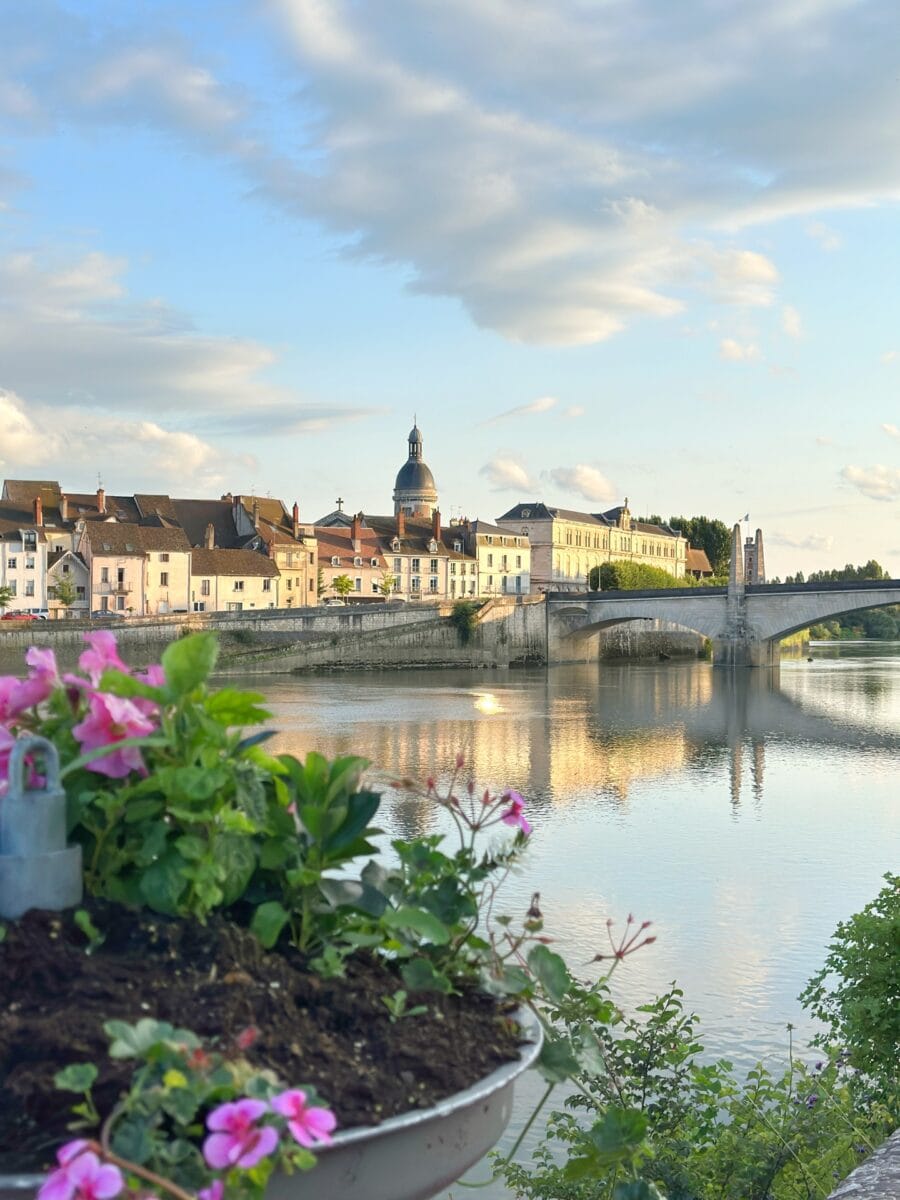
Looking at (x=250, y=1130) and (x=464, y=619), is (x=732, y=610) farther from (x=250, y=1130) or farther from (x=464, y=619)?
(x=250, y=1130)

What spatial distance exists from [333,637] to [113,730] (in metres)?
49.5

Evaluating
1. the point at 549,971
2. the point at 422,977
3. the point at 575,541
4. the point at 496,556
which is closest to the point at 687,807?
the point at 549,971

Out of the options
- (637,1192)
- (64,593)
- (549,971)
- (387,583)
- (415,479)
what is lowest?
(637,1192)

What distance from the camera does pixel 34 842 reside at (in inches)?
56.2

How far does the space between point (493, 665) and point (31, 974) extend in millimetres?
53848

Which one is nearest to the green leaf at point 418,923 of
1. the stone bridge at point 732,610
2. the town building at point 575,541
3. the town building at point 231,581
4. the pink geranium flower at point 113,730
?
the pink geranium flower at point 113,730

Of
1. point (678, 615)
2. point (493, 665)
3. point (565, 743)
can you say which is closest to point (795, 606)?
point (678, 615)

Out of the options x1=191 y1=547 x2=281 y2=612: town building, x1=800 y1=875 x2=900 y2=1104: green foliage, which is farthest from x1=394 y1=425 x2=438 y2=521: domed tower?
x1=800 y1=875 x2=900 y2=1104: green foliage

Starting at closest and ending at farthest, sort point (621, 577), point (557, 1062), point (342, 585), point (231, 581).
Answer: point (557, 1062) < point (231, 581) < point (342, 585) < point (621, 577)

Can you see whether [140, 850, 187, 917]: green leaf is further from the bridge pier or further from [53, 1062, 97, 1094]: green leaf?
the bridge pier

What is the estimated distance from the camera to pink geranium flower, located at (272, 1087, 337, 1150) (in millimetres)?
1131

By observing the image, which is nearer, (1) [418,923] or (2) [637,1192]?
(1) [418,923]

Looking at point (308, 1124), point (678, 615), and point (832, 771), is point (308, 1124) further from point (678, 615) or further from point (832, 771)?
point (678, 615)

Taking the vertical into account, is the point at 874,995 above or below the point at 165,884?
below
